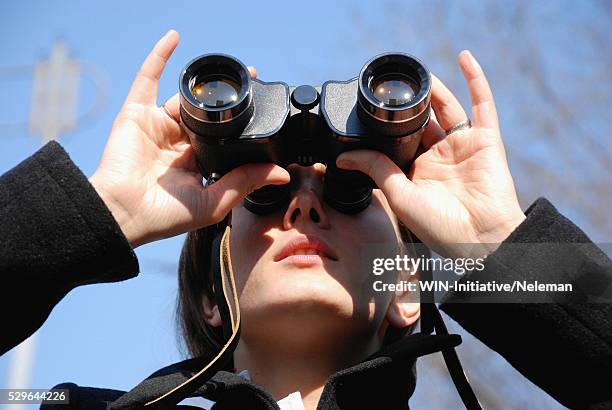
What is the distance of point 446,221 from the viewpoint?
2.13m

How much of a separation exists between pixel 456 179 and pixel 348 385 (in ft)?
1.66

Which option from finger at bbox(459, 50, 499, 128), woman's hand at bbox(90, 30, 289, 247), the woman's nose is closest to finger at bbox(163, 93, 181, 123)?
woman's hand at bbox(90, 30, 289, 247)

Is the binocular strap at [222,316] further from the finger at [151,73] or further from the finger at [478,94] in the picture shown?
the finger at [478,94]

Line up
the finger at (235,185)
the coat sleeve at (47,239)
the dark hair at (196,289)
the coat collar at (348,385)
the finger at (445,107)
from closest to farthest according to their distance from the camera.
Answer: the coat sleeve at (47,239) < the coat collar at (348,385) < the finger at (235,185) < the finger at (445,107) < the dark hair at (196,289)

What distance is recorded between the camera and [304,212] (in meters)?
2.37

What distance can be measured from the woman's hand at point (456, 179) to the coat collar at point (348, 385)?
0.21 m

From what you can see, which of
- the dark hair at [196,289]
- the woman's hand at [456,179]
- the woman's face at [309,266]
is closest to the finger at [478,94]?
the woman's hand at [456,179]

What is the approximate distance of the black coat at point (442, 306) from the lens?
1940 mm

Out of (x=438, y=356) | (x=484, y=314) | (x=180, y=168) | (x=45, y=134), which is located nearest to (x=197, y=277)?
(x=180, y=168)

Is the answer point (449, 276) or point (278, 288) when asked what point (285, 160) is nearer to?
point (278, 288)

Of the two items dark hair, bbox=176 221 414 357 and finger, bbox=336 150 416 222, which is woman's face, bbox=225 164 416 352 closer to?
finger, bbox=336 150 416 222

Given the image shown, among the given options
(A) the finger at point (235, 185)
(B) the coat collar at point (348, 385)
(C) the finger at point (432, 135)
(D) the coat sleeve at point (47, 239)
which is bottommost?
(B) the coat collar at point (348, 385)

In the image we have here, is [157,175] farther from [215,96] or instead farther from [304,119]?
[304,119]

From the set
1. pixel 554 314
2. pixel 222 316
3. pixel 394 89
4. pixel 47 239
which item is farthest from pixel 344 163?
pixel 47 239
